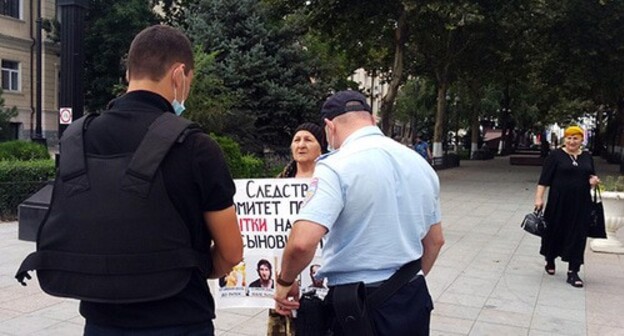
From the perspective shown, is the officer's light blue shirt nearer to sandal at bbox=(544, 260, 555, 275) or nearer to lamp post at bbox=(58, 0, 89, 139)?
sandal at bbox=(544, 260, 555, 275)

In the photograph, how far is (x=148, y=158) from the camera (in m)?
1.90

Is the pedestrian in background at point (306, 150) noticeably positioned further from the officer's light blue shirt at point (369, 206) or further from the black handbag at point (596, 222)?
the black handbag at point (596, 222)

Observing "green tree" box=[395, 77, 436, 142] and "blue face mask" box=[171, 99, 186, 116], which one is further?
"green tree" box=[395, 77, 436, 142]

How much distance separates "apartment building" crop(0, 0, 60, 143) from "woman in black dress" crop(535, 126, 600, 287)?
31082 mm

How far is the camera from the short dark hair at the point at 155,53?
207 centimetres

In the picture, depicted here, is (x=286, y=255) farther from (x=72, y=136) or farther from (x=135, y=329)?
(x=72, y=136)

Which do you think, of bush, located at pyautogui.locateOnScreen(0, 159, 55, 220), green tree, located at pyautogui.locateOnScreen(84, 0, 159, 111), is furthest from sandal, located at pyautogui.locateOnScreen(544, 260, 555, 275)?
green tree, located at pyautogui.locateOnScreen(84, 0, 159, 111)

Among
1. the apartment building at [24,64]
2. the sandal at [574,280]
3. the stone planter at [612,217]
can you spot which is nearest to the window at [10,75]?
the apartment building at [24,64]

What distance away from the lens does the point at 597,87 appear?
24516 mm

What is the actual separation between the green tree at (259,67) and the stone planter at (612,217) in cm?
1054

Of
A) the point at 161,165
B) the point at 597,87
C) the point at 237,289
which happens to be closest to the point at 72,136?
the point at 161,165

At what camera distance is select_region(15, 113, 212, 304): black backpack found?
1.90 meters

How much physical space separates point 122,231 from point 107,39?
3269 cm

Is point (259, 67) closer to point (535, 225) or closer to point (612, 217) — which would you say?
point (612, 217)
